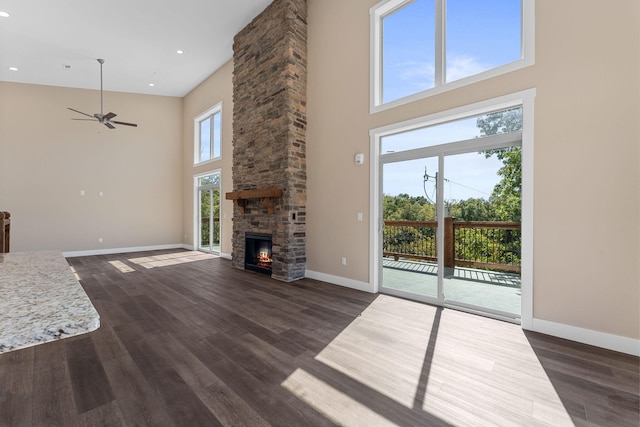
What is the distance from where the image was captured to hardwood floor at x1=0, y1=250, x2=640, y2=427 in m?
1.79

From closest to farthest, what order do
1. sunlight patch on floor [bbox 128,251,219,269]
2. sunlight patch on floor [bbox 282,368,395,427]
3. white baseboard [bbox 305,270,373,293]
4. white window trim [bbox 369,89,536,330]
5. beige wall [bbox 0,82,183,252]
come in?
1. sunlight patch on floor [bbox 282,368,395,427]
2. white window trim [bbox 369,89,536,330]
3. white baseboard [bbox 305,270,373,293]
4. sunlight patch on floor [bbox 128,251,219,269]
5. beige wall [bbox 0,82,183,252]

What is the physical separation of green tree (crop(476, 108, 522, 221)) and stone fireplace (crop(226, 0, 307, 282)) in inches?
111

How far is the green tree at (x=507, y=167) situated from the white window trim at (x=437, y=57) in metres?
0.44

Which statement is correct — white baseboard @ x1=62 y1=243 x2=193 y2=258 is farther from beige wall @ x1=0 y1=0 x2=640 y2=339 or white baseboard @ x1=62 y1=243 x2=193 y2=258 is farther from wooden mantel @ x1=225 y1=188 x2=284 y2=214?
wooden mantel @ x1=225 y1=188 x2=284 y2=214

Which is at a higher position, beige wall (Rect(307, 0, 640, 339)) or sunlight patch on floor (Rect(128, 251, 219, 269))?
beige wall (Rect(307, 0, 640, 339))

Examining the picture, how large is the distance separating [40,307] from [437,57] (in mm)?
4252

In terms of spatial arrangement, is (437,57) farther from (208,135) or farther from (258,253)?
(208,135)

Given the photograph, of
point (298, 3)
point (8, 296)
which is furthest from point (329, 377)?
point (298, 3)

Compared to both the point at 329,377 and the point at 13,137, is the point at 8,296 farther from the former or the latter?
the point at 13,137

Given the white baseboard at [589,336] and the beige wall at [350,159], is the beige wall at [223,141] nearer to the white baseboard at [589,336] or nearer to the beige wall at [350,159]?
the beige wall at [350,159]

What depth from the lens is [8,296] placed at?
0.81m

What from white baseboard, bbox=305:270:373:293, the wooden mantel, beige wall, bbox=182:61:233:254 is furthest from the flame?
beige wall, bbox=182:61:233:254

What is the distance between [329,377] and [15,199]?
8.75m

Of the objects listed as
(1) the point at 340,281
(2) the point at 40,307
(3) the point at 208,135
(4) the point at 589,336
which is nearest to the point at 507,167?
(4) the point at 589,336
